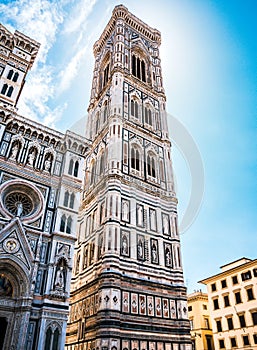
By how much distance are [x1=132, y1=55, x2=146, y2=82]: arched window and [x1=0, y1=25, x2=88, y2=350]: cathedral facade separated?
12436 millimetres

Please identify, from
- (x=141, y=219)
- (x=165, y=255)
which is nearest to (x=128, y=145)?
(x=141, y=219)

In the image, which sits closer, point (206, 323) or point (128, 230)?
point (128, 230)

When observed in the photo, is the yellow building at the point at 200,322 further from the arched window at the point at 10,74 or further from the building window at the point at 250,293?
the arched window at the point at 10,74

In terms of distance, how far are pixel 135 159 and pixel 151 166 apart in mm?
1638

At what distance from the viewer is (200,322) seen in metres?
33.6

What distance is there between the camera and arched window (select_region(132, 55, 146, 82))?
31.6 metres

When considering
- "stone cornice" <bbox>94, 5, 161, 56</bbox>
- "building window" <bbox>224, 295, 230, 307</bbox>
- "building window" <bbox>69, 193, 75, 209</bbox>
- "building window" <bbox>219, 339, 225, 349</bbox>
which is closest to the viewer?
"building window" <bbox>69, 193, 75, 209</bbox>

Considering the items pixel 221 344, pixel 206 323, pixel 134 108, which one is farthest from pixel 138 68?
pixel 206 323

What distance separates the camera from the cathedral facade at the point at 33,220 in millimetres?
14297

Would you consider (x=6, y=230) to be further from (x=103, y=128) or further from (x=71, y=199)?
(x=103, y=128)

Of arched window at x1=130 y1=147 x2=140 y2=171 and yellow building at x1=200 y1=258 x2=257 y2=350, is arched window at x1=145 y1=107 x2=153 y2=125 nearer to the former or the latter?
arched window at x1=130 y1=147 x2=140 y2=171

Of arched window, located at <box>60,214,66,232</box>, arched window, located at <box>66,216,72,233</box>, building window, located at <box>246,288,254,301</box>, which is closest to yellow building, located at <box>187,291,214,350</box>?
building window, located at <box>246,288,254,301</box>

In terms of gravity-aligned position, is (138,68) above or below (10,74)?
above

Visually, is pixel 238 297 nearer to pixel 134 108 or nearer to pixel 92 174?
pixel 92 174
